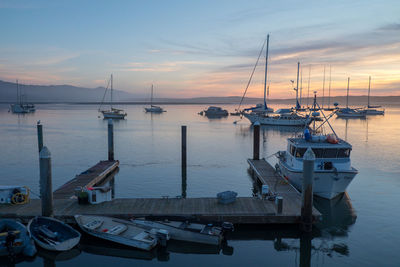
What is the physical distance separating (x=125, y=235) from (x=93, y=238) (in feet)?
6.87

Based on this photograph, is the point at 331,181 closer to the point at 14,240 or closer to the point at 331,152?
the point at 331,152

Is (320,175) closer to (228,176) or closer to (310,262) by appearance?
(310,262)

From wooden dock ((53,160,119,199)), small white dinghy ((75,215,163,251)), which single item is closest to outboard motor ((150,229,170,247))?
small white dinghy ((75,215,163,251))

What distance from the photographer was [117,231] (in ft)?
46.3

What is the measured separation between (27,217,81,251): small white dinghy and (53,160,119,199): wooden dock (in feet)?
13.9

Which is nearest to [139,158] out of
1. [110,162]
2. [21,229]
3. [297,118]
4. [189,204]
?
[110,162]

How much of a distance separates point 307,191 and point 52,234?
11.4 metres

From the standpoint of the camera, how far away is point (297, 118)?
266 feet

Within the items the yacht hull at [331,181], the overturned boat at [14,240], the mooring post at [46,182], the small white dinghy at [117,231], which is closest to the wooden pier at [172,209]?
the mooring post at [46,182]

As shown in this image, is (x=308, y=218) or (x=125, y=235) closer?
(x=125, y=235)

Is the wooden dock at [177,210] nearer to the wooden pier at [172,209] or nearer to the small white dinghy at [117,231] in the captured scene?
the wooden pier at [172,209]

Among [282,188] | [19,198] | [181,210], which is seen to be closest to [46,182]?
[19,198]

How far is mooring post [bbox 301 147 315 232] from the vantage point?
14734 mm

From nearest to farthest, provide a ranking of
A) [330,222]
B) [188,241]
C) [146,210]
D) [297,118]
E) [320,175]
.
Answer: [188,241], [146,210], [330,222], [320,175], [297,118]
